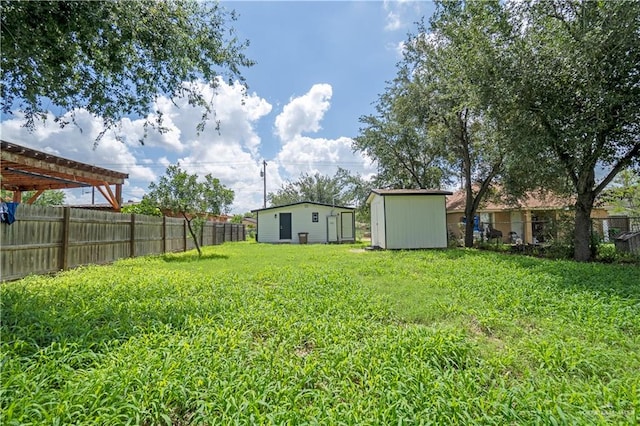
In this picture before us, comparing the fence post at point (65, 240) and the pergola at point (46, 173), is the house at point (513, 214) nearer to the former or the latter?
the fence post at point (65, 240)

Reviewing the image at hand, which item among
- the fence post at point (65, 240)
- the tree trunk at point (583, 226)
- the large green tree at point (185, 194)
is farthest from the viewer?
the large green tree at point (185, 194)

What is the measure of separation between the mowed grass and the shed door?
1485 centimetres

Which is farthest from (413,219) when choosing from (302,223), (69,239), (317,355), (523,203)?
(69,239)

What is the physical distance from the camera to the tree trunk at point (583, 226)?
8852 millimetres

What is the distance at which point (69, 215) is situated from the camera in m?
6.88

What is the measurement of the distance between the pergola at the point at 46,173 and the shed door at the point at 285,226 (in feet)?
31.6

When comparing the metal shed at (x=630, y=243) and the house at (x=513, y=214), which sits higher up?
the house at (x=513, y=214)

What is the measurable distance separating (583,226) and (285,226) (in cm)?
1486

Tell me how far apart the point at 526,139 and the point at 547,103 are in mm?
986

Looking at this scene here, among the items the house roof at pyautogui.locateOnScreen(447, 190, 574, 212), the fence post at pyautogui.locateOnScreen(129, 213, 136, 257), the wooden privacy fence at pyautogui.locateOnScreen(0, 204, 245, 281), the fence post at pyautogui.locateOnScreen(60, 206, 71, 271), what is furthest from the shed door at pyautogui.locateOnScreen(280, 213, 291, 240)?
the fence post at pyautogui.locateOnScreen(60, 206, 71, 271)

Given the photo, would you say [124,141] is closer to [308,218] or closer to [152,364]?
[152,364]

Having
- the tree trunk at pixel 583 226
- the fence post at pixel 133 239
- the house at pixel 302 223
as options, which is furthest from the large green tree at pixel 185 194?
the tree trunk at pixel 583 226

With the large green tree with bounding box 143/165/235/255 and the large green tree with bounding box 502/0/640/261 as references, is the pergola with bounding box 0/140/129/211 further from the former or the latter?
the large green tree with bounding box 502/0/640/261

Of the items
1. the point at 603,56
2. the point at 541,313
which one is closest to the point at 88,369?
the point at 541,313
